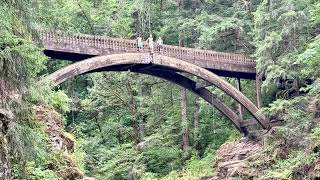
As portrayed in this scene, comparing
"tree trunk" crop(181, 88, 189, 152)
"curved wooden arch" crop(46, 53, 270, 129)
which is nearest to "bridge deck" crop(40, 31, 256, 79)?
"curved wooden arch" crop(46, 53, 270, 129)

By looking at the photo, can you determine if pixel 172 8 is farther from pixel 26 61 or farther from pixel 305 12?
pixel 26 61

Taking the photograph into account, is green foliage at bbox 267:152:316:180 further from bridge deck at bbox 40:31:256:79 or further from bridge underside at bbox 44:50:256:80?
bridge underside at bbox 44:50:256:80

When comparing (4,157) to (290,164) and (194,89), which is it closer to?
(290,164)

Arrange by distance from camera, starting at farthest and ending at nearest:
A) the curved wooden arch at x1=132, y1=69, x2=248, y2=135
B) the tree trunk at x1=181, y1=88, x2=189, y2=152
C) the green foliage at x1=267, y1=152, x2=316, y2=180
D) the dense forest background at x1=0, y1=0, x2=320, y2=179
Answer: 1. the tree trunk at x1=181, y1=88, x2=189, y2=152
2. the curved wooden arch at x1=132, y1=69, x2=248, y2=135
3. the dense forest background at x1=0, y1=0, x2=320, y2=179
4. the green foliage at x1=267, y1=152, x2=316, y2=180

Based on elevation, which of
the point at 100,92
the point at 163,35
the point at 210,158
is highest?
the point at 163,35

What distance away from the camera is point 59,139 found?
11.0 meters

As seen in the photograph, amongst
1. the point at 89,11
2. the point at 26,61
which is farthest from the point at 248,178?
the point at 89,11

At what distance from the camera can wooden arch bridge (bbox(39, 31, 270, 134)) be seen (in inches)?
602

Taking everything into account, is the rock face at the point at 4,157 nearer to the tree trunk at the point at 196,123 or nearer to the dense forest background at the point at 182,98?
the dense forest background at the point at 182,98

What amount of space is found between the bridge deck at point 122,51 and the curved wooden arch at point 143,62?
0.34 metres

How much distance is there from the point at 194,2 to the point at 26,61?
20920mm

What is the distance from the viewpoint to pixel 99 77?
26.0 m

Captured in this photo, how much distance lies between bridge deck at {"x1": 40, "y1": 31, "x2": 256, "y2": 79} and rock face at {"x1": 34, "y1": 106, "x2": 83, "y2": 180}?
6.38 ft

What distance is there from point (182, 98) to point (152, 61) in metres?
7.96
